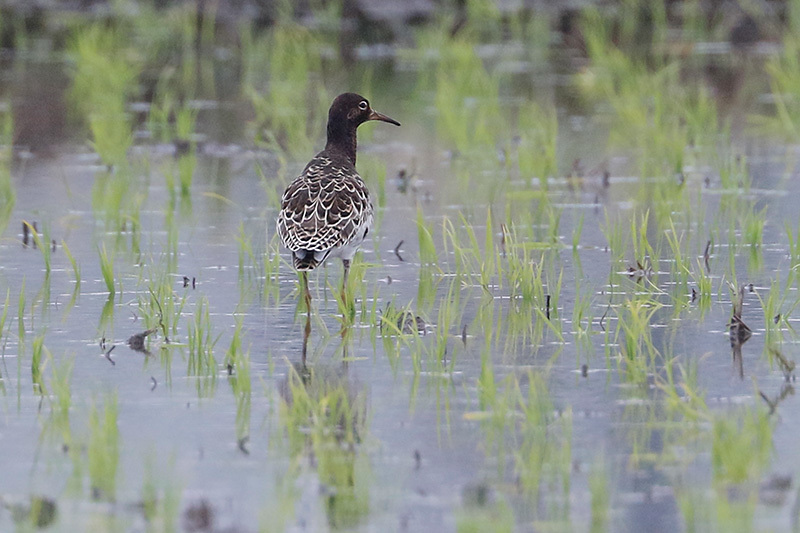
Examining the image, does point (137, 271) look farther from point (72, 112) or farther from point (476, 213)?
point (72, 112)

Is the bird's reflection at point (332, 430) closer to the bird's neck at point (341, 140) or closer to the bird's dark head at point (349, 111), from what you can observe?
the bird's neck at point (341, 140)

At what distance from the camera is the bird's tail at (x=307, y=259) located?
6777 millimetres

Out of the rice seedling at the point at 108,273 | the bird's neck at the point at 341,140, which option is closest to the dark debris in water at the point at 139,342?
the rice seedling at the point at 108,273

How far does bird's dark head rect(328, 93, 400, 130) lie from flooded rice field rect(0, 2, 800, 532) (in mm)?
565

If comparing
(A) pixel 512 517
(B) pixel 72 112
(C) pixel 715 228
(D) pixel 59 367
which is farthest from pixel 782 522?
(B) pixel 72 112

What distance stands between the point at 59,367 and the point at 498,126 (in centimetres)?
677

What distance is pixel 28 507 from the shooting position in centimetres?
439

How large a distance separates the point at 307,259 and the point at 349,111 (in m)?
1.69

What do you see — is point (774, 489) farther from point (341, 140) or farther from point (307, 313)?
point (341, 140)

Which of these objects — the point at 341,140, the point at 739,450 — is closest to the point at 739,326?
the point at 739,450

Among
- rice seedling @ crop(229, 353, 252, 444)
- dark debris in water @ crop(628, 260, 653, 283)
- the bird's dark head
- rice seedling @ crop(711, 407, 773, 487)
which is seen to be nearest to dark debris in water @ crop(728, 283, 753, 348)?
dark debris in water @ crop(628, 260, 653, 283)

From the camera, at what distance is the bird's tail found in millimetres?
6777

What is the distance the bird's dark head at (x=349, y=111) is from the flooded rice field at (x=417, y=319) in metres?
0.56

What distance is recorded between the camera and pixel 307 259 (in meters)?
6.80
